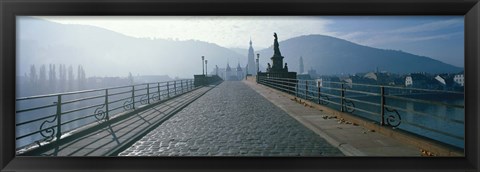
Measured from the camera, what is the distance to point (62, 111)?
240 inches

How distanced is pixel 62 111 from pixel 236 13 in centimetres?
465

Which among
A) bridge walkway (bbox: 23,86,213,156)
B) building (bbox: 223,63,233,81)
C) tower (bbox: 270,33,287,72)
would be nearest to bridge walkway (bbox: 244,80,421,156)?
bridge walkway (bbox: 23,86,213,156)

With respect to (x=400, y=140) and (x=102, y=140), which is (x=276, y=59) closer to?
(x=400, y=140)

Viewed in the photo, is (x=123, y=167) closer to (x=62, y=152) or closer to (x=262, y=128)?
(x=62, y=152)

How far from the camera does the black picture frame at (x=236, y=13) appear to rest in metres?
3.17

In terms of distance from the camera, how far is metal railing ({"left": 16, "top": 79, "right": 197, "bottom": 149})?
4616mm

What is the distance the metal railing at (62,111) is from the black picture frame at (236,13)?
319mm

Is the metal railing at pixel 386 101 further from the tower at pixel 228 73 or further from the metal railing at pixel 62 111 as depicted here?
the tower at pixel 228 73

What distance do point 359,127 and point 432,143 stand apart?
2.28 meters

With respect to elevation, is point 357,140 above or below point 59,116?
below

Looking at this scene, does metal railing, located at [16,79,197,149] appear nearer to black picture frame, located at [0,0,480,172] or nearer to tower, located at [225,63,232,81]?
black picture frame, located at [0,0,480,172]

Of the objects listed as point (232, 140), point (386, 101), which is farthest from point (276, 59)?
point (232, 140)
